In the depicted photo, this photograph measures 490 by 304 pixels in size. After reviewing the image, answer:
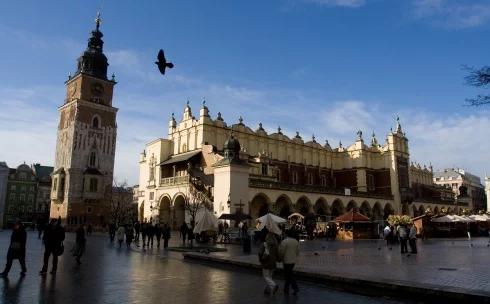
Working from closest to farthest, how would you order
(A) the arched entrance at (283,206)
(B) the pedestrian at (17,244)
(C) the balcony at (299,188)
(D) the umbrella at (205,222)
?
(B) the pedestrian at (17,244) → (D) the umbrella at (205,222) → (C) the balcony at (299,188) → (A) the arched entrance at (283,206)

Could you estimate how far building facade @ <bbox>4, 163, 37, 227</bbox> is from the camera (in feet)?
288

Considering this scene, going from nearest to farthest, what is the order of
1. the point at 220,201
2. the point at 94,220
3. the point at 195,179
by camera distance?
the point at 220,201 → the point at 195,179 → the point at 94,220

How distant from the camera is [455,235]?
43.2m

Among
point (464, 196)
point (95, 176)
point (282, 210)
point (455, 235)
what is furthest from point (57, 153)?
point (464, 196)

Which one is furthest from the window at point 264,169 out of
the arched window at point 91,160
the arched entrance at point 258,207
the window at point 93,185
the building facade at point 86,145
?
the arched window at point 91,160

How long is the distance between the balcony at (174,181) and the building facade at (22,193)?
54747mm

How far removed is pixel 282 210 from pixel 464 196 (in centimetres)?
5112

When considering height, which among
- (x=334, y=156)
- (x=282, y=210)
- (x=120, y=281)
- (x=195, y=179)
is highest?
(x=334, y=156)

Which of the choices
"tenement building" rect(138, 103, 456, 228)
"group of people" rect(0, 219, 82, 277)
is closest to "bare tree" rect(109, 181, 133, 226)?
"tenement building" rect(138, 103, 456, 228)

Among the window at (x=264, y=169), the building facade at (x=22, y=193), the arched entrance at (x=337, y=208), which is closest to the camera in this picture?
the window at (x=264, y=169)

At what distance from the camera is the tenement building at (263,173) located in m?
37.9

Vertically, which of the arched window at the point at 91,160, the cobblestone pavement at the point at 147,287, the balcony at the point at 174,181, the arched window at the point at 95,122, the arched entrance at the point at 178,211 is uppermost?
the arched window at the point at 95,122

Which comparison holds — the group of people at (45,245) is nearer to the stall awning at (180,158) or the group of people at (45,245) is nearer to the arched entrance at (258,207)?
the arched entrance at (258,207)

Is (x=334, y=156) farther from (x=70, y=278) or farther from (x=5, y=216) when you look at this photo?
(x=5, y=216)
